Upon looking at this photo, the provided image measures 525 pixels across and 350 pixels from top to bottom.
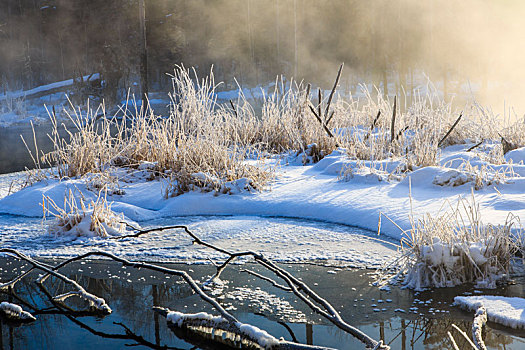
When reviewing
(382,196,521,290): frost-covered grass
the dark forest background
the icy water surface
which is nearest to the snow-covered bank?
(382,196,521,290): frost-covered grass

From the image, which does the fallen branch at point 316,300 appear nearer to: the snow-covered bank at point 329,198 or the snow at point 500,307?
the snow at point 500,307

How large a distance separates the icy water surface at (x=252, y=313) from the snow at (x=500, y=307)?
0.04 m

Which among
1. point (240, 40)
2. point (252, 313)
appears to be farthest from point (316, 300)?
point (240, 40)

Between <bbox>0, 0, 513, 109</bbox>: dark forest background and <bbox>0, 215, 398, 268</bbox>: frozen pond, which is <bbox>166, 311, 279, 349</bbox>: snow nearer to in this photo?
<bbox>0, 215, 398, 268</bbox>: frozen pond

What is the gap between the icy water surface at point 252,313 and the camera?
2145 millimetres

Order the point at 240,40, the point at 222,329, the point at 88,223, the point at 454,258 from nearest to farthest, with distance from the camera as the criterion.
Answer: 1. the point at 222,329
2. the point at 454,258
3. the point at 88,223
4. the point at 240,40

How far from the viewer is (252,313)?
7.87 ft

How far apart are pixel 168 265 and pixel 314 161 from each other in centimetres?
369

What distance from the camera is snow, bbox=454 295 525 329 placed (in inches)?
86.2

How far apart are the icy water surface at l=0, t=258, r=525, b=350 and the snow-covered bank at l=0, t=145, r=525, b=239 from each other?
1070 millimetres

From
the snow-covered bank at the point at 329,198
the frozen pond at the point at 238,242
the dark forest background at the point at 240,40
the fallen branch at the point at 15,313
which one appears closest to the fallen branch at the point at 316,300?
the fallen branch at the point at 15,313

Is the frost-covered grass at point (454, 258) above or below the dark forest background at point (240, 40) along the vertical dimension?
below

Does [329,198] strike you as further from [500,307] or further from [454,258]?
[500,307]

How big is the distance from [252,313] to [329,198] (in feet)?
7.22
